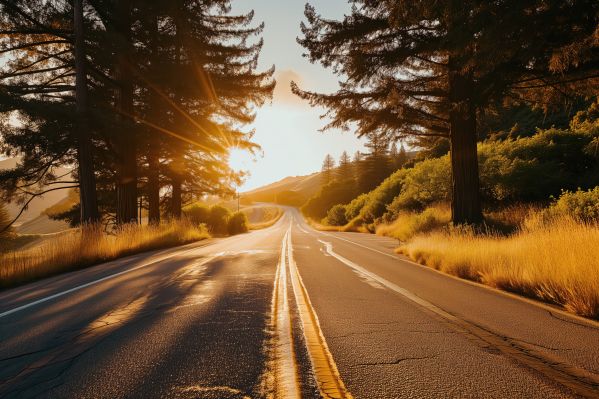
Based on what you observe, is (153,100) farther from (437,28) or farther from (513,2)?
(513,2)

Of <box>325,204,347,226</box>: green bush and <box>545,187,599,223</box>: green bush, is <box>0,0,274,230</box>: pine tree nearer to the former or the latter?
<box>545,187,599,223</box>: green bush

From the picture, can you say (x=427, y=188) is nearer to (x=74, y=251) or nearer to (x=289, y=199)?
(x=74, y=251)

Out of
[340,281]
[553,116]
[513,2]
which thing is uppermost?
[553,116]

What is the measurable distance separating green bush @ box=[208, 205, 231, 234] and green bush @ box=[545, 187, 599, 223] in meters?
27.1

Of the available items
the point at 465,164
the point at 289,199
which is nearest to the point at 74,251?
the point at 465,164

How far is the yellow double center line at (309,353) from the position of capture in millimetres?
2143

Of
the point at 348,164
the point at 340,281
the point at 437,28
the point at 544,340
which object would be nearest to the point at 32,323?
the point at 340,281

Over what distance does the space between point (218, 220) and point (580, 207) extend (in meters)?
29.3

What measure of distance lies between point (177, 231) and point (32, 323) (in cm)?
1359

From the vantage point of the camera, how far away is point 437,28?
1060cm

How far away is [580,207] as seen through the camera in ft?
32.6

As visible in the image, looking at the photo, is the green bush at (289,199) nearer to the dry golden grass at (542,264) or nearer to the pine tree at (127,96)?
the pine tree at (127,96)

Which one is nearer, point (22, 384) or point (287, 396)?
point (287, 396)

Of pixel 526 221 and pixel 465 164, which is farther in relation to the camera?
pixel 465 164
